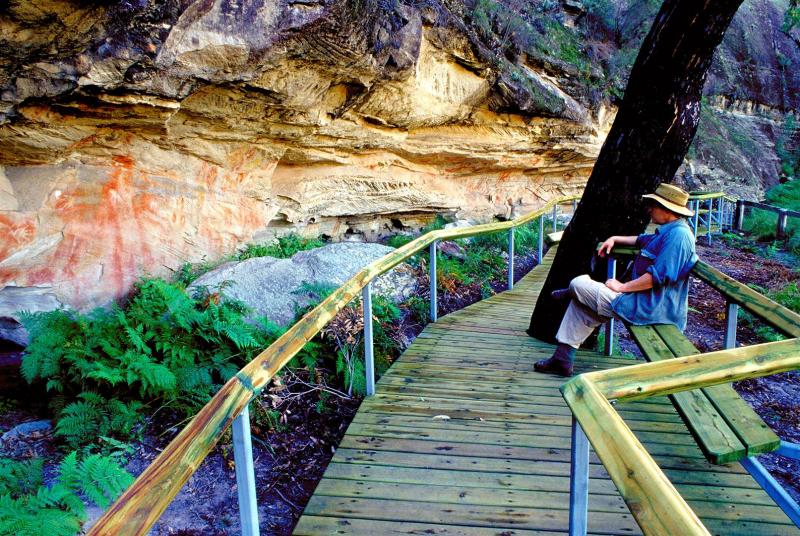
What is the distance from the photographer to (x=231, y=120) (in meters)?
8.12

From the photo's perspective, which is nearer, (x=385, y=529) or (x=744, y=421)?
(x=385, y=529)

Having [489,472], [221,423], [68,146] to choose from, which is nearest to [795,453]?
[489,472]

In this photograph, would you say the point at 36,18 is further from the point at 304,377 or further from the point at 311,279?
the point at 304,377

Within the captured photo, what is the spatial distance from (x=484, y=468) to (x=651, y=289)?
227cm

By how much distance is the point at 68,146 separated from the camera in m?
6.83

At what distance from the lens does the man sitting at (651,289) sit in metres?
4.31

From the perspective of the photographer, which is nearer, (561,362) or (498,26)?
(561,362)

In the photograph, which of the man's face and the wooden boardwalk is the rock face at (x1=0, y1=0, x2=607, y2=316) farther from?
the man's face

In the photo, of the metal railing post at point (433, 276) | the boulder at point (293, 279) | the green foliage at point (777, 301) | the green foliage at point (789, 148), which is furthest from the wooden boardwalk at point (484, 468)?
the green foliage at point (789, 148)

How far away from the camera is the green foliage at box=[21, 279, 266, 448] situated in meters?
4.03

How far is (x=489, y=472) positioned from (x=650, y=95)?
160 inches

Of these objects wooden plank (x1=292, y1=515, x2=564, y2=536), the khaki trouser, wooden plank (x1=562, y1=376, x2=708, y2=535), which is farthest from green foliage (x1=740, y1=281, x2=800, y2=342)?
wooden plank (x1=562, y1=376, x2=708, y2=535)

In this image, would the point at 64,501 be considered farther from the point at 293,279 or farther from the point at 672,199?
the point at 672,199

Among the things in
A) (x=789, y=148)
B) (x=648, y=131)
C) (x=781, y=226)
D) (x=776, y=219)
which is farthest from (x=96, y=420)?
(x=789, y=148)
